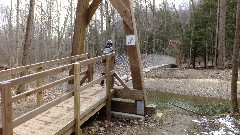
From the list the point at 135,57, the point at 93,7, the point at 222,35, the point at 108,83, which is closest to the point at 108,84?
the point at 108,83

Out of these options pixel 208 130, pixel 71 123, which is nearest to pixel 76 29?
pixel 71 123

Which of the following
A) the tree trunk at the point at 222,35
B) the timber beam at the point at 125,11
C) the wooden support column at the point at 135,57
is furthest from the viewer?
the tree trunk at the point at 222,35

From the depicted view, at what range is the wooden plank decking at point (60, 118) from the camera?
4.98 meters

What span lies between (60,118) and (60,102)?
1.55ft

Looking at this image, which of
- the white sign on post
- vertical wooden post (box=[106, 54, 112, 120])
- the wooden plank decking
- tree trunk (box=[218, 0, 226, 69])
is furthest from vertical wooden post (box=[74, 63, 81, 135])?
tree trunk (box=[218, 0, 226, 69])

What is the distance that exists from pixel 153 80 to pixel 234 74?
8883mm

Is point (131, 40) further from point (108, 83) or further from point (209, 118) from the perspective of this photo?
point (209, 118)

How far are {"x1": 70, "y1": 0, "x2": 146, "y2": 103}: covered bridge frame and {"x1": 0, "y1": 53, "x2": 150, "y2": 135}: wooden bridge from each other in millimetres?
356

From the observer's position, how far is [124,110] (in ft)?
27.5

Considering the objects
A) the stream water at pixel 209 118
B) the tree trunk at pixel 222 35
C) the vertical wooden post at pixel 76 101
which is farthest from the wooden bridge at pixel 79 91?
the tree trunk at pixel 222 35

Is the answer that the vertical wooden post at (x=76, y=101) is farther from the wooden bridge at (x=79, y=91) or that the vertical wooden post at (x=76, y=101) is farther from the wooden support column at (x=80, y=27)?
the wooden support column at (x=80, y=27)

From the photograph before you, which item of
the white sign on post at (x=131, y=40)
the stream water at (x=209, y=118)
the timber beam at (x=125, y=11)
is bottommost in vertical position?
the stream water at (x=209, y=118)

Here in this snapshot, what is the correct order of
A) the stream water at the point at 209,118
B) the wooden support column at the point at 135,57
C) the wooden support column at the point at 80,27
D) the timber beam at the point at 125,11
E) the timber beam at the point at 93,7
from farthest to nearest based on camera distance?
the wooden support column at the point at 80,27 → the timber beam at the point at 93,7 → the wooden support column at the point at 135,57 → the timber beam at the point at 125,11 → the stream water at the point at 209,118

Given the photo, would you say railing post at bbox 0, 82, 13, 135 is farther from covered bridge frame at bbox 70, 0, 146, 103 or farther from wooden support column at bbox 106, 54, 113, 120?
covered bridge frame at bbox 70, 0, 146, 103
